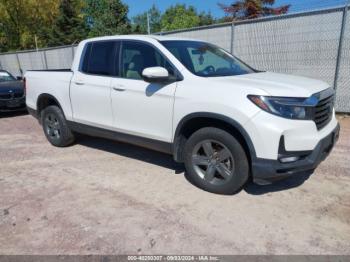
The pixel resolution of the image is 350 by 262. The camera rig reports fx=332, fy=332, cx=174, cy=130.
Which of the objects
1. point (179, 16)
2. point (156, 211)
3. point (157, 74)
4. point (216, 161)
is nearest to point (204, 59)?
point (157, 74)

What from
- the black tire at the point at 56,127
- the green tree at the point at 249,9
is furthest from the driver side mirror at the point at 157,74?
the green tree at the point at 249,9

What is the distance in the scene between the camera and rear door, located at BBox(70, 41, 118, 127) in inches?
193

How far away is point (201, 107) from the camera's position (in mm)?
3811

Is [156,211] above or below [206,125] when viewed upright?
below

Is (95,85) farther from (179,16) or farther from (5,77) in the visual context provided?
(179,16)

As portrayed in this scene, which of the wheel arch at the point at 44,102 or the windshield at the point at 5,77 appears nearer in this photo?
the wheel arch at the point at 44,102

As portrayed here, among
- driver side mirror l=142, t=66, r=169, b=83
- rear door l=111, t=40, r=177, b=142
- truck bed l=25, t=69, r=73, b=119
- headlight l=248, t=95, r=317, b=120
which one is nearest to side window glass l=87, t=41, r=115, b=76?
rear door l=111, t=40, r=177, b=142

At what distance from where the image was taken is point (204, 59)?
4.61 metres

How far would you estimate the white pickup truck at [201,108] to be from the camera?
11.3 feet

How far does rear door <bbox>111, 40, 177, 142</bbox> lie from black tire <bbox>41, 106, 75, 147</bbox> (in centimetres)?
148

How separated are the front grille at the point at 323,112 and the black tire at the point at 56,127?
412 cm

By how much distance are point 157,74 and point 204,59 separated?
0.93 m

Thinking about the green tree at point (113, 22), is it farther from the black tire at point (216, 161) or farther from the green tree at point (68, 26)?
the black tire at point (216, 161)

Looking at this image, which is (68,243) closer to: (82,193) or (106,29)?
(82,193)
